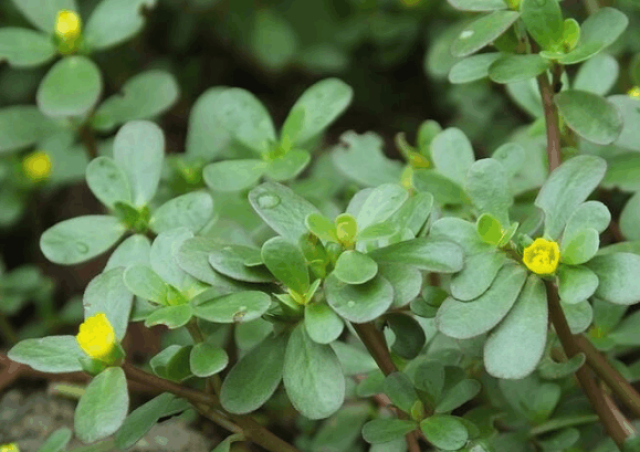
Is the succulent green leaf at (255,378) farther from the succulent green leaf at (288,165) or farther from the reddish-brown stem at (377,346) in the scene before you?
the succulent green leaf at (288,165)

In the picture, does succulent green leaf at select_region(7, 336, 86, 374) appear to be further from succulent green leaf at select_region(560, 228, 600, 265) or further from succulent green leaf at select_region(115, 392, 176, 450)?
succulent green leaf at select_region(560, 228, 600, 265)

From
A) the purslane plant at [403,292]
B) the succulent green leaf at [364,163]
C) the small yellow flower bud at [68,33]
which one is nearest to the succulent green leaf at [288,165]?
the purslane plant at [403,292]

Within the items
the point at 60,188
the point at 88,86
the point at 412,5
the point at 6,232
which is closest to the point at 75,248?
the point at 88,86

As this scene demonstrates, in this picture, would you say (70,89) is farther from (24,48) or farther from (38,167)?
(38,167)

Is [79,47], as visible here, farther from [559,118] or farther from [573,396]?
[573,396]

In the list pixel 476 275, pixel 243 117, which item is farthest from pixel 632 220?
pixel 243 117

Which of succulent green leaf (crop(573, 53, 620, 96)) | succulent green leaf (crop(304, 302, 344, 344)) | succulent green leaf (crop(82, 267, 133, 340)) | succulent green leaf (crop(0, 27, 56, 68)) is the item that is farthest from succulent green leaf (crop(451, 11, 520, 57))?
succulent green leaf (crop(0, 27, 56, 68))
